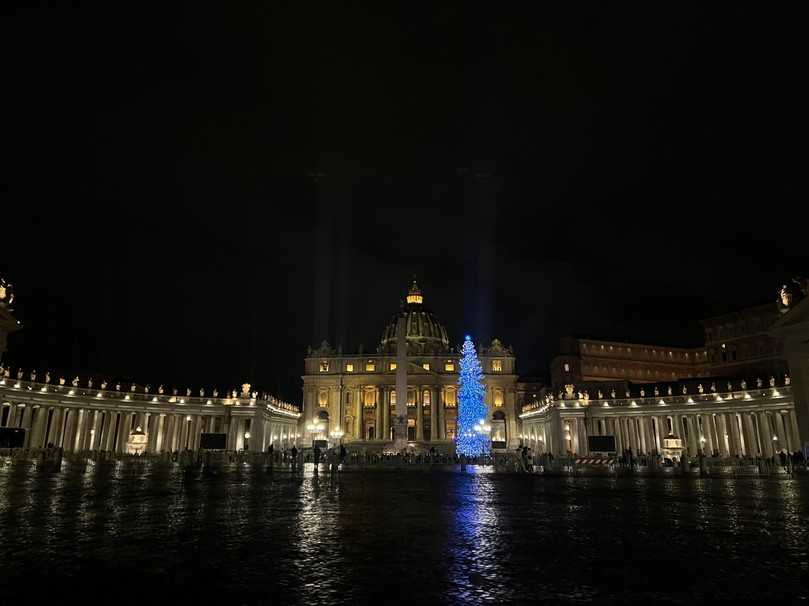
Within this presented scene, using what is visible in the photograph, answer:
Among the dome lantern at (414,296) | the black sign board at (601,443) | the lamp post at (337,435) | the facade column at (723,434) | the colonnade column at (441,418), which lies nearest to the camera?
the black sign board at (601,443)

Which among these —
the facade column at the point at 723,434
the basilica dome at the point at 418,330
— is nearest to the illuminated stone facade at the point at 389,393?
the basilica dome at the point at 418,330

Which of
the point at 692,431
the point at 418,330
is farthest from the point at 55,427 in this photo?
the point at 418,330

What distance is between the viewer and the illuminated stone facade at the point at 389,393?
407 ft

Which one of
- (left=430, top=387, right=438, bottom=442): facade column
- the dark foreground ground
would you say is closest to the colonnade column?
(left=430, top=387, right=438, bottom=442): facade column

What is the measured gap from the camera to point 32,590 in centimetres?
686

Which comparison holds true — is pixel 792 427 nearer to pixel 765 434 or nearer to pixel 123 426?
pixel 765 434

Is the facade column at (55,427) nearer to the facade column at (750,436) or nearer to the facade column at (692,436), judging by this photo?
the facade column at (692,436)

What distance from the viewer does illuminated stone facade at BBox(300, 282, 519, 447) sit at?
124062mm

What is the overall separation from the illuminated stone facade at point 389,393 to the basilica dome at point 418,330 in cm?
894

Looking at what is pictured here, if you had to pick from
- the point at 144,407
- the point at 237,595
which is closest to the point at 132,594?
the point at 237,595

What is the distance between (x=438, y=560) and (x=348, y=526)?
13.4 feet

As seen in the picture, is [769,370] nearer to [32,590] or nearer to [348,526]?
[348,526]

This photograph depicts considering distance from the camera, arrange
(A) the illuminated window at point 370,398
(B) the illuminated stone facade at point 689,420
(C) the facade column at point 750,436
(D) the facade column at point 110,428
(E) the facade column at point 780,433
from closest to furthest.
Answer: (E) the facade column at point 780,433, (B) the illuminated stone facade at point 689,420, (C) the facade column at point 750,436, (D) the facade column at point 110,428, (A) the illuminated window at point 370,398

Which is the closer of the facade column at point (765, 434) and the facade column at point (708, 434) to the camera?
the facade column at point (765, 434)
